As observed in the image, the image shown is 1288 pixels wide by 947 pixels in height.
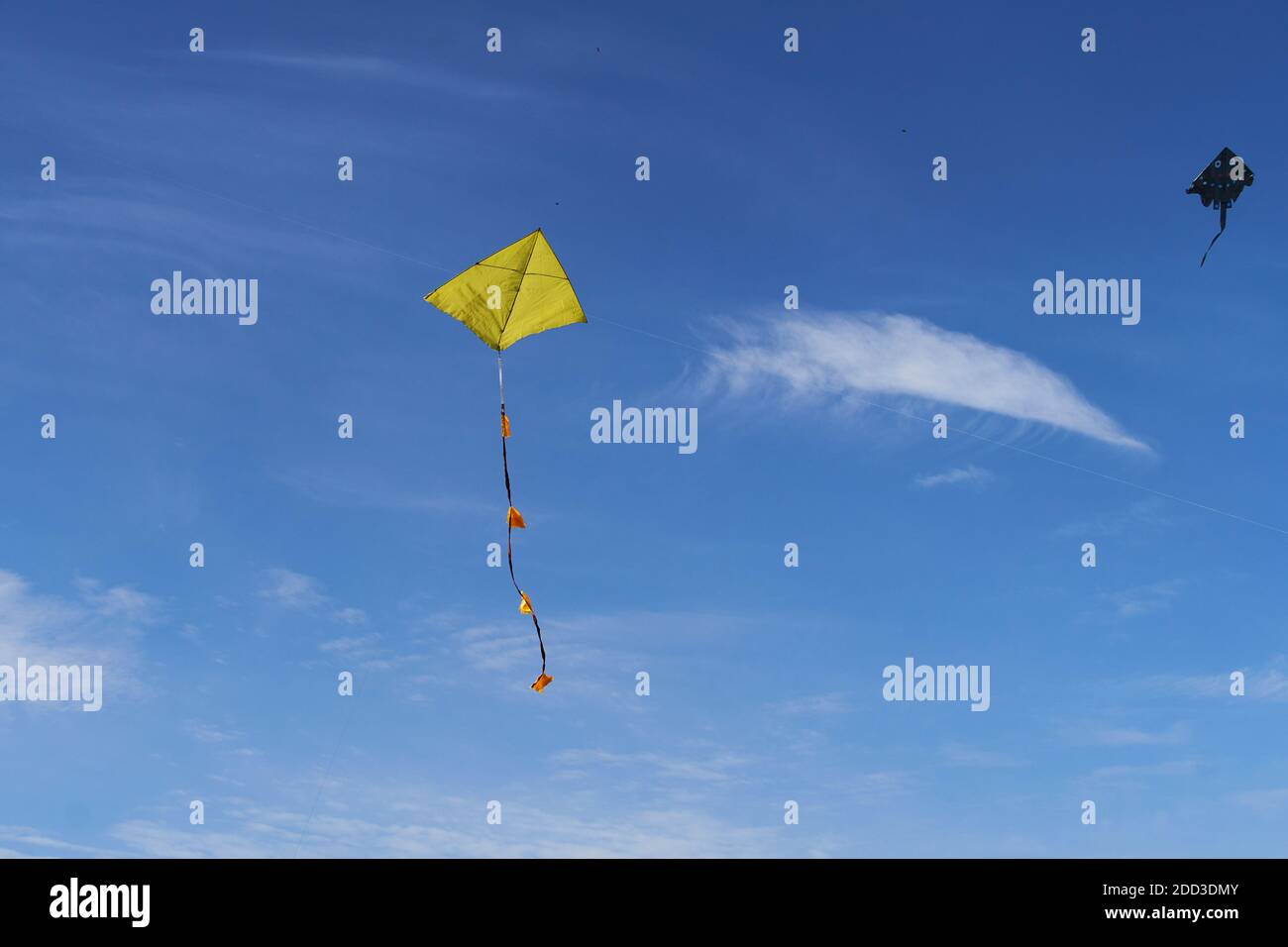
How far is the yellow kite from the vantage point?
34531 millimetres

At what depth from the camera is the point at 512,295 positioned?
35.1 metres

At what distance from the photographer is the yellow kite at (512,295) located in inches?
1359
